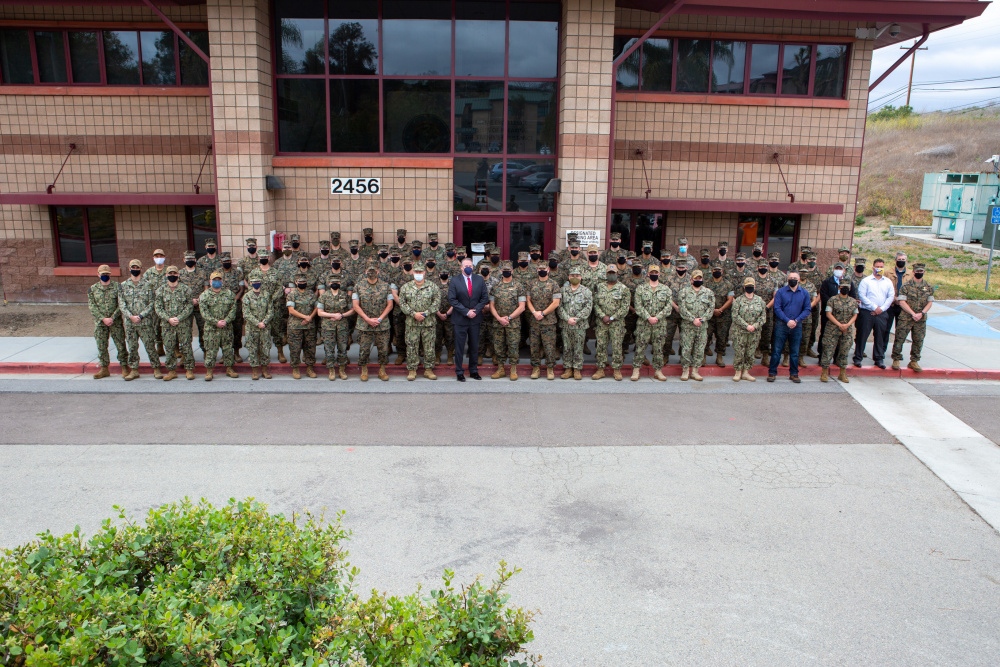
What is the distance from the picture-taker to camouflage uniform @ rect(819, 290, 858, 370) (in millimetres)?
12289

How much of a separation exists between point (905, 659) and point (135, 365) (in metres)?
11.2

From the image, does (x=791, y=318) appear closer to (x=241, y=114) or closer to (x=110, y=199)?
(x=241, y=114)

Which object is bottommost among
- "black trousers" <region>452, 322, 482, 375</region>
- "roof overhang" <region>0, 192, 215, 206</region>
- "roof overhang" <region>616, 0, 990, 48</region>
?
"black trousers" <region>452, 322, 482, 375</region>

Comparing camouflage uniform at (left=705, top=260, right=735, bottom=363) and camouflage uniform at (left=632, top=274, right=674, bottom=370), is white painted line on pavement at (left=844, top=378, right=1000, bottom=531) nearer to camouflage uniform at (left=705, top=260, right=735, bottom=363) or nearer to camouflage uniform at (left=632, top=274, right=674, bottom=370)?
camouflage uniform at (left=705, top=260, right=735, bottom=363)

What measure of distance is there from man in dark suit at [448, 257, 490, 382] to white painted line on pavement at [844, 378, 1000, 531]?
19.5 ft

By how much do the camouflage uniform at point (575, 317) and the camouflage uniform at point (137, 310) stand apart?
6.51 meters

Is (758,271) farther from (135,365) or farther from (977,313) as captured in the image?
(135,365)

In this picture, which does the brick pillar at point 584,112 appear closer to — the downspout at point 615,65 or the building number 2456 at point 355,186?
the downspout at point 615,65

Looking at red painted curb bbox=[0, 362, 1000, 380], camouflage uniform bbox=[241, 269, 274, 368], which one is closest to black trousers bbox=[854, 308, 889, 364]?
red painted curb bbox=[0, 362, 1000, 380]

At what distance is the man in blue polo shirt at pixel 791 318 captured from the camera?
1214cm

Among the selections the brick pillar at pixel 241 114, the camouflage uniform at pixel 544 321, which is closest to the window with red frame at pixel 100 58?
the brick pillar at pixel 241 114

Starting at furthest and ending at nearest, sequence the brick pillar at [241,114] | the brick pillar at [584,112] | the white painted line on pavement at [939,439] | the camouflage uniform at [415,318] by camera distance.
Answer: the brick pillar at [584,112] → the brick pillar at [241,114] → the camouflage uniform at [415,318] → the white painted line on pavement at [939,439]

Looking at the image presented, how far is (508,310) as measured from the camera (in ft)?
40.5

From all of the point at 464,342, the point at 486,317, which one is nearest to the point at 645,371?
the point at 486,317
